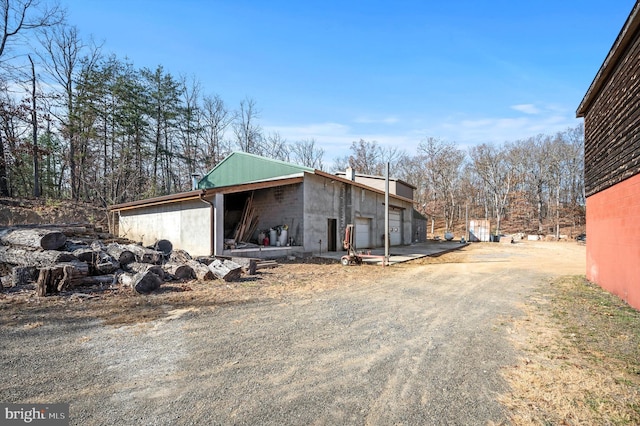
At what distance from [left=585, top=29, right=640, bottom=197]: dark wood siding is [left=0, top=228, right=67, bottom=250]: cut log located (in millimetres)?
13913

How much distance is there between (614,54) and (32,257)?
48.8 ft

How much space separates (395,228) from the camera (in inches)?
954

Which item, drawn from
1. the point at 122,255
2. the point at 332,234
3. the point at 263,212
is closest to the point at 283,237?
the point at 263,212

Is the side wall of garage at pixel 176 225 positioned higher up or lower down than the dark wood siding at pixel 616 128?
lower down

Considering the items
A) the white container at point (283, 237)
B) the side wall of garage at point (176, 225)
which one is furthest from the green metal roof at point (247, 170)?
the side wall of garage at point (176, 225)

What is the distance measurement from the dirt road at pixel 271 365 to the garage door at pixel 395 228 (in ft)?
56.6

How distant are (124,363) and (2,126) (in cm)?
2008

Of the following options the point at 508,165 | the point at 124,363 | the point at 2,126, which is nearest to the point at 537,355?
the point at 124,363

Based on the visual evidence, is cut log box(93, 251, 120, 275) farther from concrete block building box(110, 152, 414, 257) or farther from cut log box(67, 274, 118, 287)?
concrete block building box(110, 152, 414, 257)

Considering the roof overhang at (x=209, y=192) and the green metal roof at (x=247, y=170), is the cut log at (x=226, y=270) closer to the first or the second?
the roof overhang at (x=209, y=192)

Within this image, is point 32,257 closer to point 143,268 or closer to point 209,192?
point 143,268

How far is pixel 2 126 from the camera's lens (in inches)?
643

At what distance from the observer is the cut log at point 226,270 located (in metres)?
8.65

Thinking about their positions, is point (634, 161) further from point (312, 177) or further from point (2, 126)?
point (2, 126)
